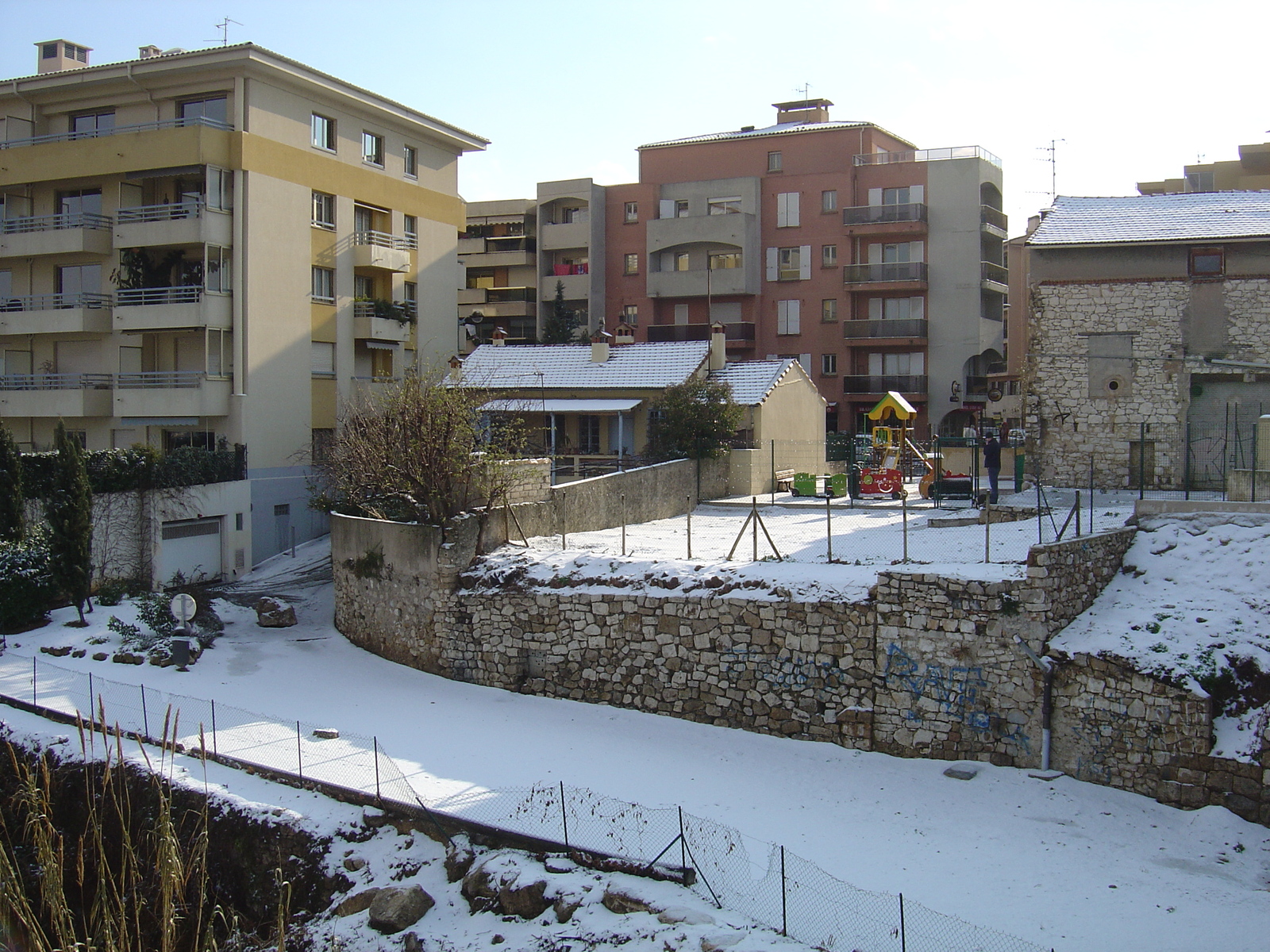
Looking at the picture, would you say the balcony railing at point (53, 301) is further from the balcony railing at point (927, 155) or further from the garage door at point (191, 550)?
the balcony railing at point (927, 155)

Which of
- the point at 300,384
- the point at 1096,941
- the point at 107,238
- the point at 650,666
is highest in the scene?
the point at 107,238

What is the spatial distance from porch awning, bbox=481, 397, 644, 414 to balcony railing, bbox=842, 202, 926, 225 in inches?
808

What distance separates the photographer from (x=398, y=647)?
71.5ft

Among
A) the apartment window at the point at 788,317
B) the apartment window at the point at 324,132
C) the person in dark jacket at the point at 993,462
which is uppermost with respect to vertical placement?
the apartment window at the point at 324,132

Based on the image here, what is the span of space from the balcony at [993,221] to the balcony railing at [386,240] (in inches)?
1041

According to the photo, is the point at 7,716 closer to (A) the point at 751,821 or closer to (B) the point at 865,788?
(A) the point at 751,821

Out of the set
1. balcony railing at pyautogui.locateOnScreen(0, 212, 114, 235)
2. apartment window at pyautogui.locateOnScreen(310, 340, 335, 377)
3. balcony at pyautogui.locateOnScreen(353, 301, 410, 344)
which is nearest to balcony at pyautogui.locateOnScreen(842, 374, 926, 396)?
balcony at pyautogui.locateOnScreen(353, 301, 410, 344)

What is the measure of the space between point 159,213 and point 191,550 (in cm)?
1121

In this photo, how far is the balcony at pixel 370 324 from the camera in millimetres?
35969

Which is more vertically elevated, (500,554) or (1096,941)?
(500,554)

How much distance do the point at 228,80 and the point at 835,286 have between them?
95.8ft

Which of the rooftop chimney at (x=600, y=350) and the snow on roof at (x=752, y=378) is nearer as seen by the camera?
the snow on roof at (x=752, y=378)

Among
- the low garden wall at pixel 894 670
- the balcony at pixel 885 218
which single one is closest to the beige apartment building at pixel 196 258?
the low garden wall at pixel 894 670

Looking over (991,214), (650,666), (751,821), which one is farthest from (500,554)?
(991,214)
